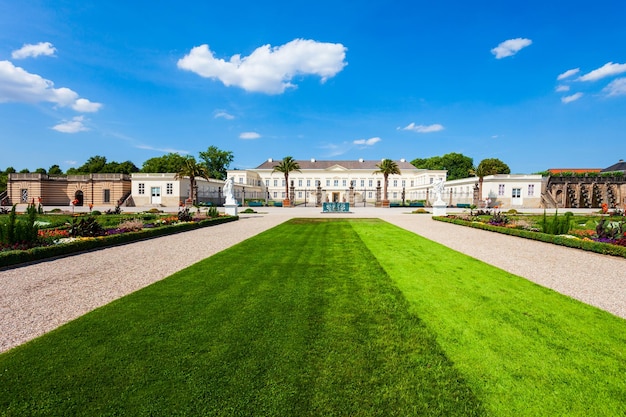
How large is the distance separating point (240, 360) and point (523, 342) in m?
3.34

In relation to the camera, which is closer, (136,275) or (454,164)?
(136,275)

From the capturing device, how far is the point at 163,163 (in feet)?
231

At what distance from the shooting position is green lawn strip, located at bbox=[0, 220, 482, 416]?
8.46ft

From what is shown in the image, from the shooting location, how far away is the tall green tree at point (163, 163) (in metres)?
69.2

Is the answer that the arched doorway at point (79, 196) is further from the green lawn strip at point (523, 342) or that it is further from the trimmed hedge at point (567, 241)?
the green lawn strip at point (523, 342)

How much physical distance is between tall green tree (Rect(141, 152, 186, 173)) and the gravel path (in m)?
63.2

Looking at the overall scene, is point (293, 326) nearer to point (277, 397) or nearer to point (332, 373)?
point (332, 373)

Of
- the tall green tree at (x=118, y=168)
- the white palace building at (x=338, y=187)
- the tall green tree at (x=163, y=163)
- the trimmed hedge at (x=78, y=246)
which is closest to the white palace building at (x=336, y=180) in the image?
the white palace building at (x=338, y=187)

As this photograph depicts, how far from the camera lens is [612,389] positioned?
2.88 meters

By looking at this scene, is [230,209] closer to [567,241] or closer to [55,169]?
[567,241]

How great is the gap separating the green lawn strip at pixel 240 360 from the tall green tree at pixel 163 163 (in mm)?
70424

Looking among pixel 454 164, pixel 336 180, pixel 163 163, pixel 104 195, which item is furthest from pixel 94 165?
pixel 454 164

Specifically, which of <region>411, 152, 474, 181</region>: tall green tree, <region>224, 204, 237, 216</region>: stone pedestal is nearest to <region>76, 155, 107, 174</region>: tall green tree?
<region>224, 204, 237, 216</region>: stone pedestal

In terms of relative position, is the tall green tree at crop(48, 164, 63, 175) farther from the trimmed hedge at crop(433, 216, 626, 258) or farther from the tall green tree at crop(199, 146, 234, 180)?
the trimmed hedge at crop(433, 216, 626, 258)
